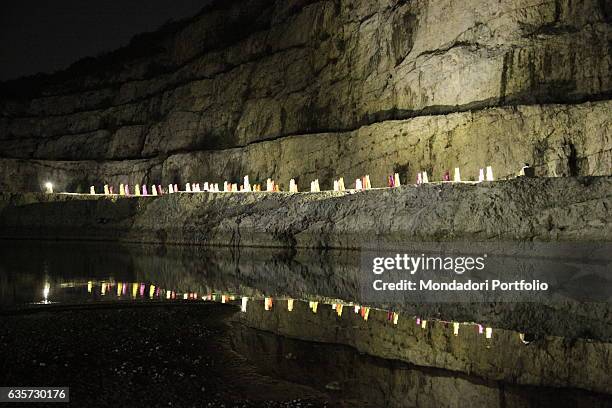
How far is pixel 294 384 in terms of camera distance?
520 centimetres

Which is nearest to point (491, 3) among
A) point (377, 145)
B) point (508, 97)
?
point (508, 97)

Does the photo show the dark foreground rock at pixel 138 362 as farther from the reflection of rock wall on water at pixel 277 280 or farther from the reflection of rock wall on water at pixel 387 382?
the reflection of rock wall on water at pixel 277 280

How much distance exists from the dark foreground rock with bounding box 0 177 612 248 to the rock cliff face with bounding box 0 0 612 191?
504 centimetres

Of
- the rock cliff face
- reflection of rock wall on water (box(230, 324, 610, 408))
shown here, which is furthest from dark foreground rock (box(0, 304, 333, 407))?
the rock cliff face

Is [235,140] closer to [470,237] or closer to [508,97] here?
[508,97]

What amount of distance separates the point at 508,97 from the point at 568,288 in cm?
1354

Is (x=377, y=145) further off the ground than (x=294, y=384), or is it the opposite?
(x=377, y=145)

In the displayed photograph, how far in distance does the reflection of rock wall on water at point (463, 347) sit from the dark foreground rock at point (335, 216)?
8.90 m

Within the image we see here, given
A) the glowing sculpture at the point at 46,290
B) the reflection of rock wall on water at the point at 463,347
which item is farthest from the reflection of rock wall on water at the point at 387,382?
the glowing sculpture at the point at 46,290

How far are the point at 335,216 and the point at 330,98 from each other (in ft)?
38.7

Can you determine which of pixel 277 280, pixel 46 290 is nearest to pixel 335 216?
pixel 277 280

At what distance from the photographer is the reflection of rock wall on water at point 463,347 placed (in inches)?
213

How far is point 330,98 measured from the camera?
31.2m

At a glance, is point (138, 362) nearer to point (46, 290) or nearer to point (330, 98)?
point (46, 290)
